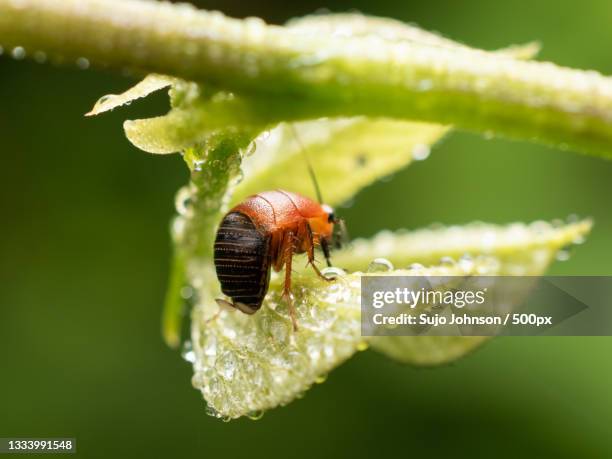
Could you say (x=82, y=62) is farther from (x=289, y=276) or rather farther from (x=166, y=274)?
(x=166, y=274)

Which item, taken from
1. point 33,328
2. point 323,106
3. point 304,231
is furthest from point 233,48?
point 33,328

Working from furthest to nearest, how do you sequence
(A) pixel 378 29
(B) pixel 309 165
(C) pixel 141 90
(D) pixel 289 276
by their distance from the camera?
(B) pixel 309 165
(A) pixel 378 29
(D) pixel 289 276
(C) pixel 141 90

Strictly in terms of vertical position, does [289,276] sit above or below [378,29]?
below

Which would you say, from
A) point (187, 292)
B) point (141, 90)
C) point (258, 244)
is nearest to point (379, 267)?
point (258, 244)

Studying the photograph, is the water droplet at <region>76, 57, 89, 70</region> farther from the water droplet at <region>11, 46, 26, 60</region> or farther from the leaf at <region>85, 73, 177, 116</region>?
the leaf at <region>85, 73, 177, 116</region>

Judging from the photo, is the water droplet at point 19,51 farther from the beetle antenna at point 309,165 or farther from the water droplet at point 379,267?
the beetle antenna at point 309,165

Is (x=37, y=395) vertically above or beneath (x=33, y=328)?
beneath

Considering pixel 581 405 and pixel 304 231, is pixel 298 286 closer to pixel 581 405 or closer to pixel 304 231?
pixel 304 231
